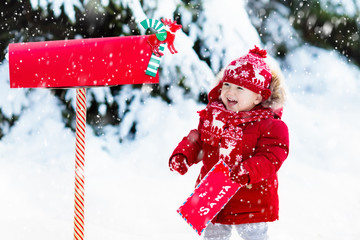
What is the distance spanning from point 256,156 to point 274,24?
317cm

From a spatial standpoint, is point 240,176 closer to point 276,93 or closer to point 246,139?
point 246,139

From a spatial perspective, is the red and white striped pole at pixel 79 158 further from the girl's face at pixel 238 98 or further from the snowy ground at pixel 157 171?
the snowy ground at pixel 157 171

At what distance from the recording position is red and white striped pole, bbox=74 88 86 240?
295cm

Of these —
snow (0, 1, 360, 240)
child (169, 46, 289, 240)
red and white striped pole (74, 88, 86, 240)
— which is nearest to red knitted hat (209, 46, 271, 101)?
child (169, 46, 289, 240)

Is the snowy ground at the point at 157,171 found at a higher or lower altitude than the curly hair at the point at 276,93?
lower

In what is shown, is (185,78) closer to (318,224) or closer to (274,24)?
(274,24)

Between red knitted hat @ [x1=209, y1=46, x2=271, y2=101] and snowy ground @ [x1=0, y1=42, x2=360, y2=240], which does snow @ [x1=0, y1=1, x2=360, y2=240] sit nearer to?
snowy ground @ [x1=0, y1=42, x2=360, y2=240]

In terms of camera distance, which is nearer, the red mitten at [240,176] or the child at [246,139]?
the red mitten at [240,176]

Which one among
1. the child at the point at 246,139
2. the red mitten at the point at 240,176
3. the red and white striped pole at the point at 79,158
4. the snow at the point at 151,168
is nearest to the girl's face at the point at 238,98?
the child at the point at 246,139

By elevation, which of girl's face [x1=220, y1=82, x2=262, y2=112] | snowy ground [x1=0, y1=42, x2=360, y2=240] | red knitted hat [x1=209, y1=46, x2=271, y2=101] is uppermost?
red knitted hat [x1=209, y1=46, x2=271, y2=101]

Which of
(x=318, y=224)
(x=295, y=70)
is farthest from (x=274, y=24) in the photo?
(x=318, y=224)

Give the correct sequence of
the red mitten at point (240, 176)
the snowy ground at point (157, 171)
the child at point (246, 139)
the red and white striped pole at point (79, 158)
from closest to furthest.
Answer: the red mitten at point (240, 176)
the child at point (246, 139)
the red and white striped pole at point (79, 158)
the snowy ground at point (157, 171)

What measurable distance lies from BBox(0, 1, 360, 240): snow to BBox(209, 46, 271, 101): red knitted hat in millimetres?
1630

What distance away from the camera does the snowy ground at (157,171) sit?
4.18 meters
